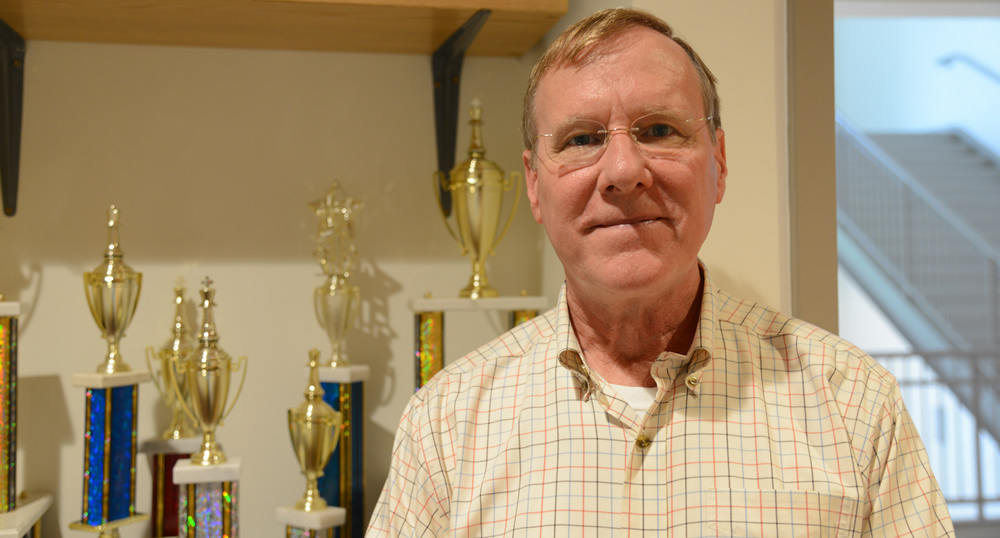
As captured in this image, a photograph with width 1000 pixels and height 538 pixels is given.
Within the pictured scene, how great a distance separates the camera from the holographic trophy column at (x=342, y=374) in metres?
1.39

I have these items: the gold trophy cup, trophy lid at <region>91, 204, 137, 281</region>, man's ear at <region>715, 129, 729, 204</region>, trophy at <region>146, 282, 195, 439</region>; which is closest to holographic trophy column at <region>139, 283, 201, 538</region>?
trophy at <region>146, 282, 195, 439</region>

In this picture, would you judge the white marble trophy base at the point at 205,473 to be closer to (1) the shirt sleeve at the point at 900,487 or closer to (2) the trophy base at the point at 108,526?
(2) the trophy base at the point at 108,526

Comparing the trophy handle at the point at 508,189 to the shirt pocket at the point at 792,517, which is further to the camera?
the trophy handle at the point at 508,189

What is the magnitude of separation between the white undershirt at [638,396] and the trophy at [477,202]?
0.54 metres

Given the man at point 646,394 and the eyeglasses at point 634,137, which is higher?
the eyeglasses at point 634,137

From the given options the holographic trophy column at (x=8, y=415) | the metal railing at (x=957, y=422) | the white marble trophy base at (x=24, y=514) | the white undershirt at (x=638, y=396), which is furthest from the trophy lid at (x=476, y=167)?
the metal railing at (x=957, y=422)

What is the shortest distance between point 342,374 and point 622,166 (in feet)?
2.52

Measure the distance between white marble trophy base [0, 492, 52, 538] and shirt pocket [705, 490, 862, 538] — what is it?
1041 mm

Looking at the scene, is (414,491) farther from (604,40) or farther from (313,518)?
(604,40)

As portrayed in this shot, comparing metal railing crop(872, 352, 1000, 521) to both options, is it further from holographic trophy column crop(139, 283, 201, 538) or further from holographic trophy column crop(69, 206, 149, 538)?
holographic trophy column crop(69, 206, 149, 538)

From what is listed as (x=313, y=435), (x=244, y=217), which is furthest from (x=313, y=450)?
(x=244, y=217)

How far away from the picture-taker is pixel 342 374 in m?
1.39

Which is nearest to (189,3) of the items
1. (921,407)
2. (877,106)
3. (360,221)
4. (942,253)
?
(360,221)

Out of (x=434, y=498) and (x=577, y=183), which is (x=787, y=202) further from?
(x=434, y=498)
